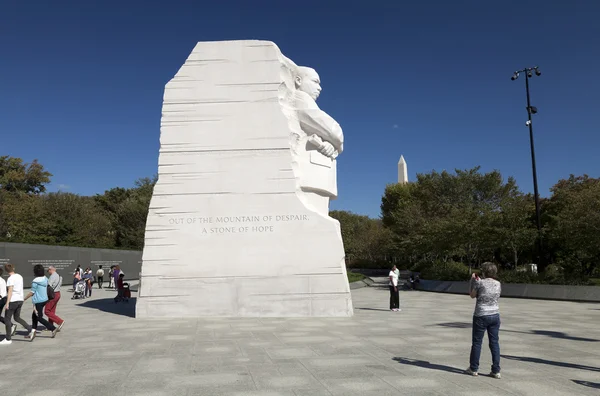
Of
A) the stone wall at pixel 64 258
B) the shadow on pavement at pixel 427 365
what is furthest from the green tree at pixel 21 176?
the shadow on pavement at pixel 427 365

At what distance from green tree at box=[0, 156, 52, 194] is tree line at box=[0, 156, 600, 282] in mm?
84

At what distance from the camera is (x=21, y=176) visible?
1652 inches

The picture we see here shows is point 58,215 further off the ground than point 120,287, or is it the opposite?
point 58,215

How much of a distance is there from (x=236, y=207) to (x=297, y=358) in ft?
20.6

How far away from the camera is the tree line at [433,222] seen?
72.1 ft

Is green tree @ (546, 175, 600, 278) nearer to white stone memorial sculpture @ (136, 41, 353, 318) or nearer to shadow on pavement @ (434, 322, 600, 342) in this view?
shadow on pavement @ (434, 322, 600, 342)

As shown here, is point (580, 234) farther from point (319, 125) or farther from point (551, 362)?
point (551, 362)

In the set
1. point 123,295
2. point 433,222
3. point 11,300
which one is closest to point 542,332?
point 11,300

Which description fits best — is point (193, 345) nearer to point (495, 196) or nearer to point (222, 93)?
point (222, 93)

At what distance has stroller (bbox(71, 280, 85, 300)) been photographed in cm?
1997

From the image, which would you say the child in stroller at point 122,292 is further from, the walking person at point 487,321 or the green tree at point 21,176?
the green tree at point 21,176

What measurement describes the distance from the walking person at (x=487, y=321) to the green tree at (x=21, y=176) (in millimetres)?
44438

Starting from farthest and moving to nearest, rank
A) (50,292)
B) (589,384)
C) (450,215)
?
(450,215)
(50,292)
(589,384)

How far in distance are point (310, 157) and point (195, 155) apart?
3490 mm
